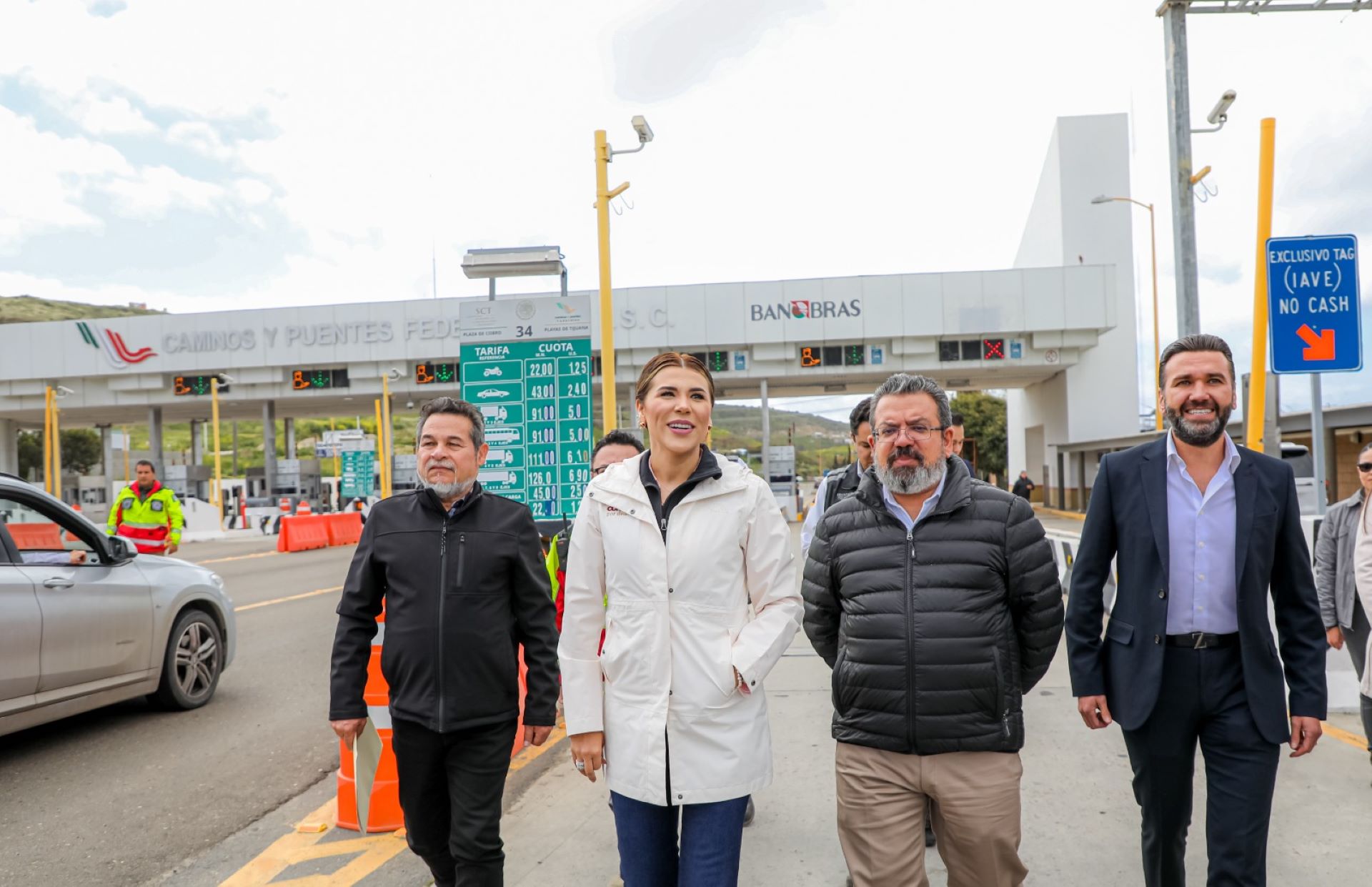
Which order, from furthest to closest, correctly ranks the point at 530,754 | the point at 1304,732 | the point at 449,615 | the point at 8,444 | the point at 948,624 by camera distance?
the point at 8,444 → the point at 530,754 → the point at 449,615 → the point at 1304,732 → the point at 948,624

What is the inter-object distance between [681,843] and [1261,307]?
699cm

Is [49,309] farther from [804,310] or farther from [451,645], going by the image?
[451,645]

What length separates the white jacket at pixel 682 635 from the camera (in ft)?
8.11

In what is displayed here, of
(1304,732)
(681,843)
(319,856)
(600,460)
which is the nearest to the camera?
(681,843)

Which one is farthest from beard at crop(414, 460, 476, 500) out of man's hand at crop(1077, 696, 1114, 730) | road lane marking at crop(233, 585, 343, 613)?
road lane marking at crop(233, 585, 343, 613)

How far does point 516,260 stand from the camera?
9875 millimetres

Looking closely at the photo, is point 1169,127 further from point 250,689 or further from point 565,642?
point 250,689

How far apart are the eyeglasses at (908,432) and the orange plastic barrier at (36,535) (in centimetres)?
553

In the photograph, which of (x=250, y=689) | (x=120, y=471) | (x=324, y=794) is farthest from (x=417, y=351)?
(x=120, y=471)

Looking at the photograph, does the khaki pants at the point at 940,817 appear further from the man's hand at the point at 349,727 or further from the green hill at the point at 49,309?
the green hill at the point at 49,309

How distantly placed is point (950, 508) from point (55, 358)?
3881cm

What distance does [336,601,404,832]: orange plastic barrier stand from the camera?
4.34m

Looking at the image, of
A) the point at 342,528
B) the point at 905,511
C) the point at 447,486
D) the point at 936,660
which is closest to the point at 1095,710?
the point at 936,660

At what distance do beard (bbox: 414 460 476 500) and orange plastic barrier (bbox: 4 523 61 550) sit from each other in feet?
13.5
